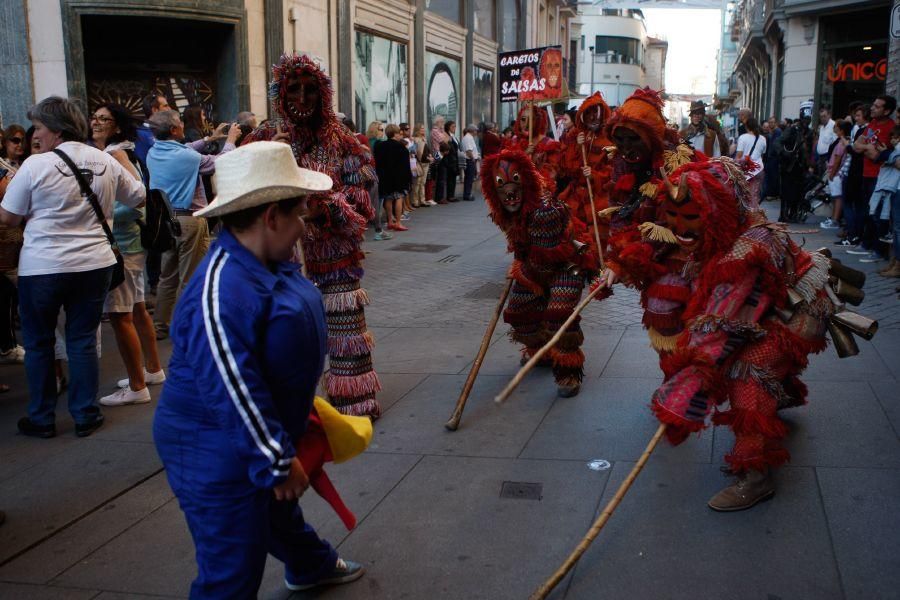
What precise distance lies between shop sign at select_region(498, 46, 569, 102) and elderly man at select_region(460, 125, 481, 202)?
4.42 metres

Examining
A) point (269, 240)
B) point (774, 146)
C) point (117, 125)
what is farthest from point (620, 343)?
point (774, 146)

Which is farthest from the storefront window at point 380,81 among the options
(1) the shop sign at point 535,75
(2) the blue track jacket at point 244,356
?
(2) the blue track jacket at point 244,356

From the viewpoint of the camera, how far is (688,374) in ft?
12.4

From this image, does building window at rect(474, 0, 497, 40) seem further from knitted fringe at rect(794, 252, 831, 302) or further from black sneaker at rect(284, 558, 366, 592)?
black sneaker at rect(284, 558, 366, 592)

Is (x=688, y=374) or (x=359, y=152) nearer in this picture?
(x=688, y=374)

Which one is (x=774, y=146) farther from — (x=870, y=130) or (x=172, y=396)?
(x=172, y=396)

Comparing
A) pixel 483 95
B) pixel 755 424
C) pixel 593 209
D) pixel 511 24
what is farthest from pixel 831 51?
pixel 755 424

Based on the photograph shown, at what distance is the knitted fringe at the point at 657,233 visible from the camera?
4122 millimetres

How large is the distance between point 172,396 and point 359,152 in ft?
9.53

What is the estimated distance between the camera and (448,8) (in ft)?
83.4

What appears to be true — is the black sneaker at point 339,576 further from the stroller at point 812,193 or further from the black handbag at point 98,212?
the stroller at point 812,193

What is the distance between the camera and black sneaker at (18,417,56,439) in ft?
17.2

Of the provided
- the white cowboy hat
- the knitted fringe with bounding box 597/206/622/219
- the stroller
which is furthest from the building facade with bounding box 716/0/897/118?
the white cowboy hat

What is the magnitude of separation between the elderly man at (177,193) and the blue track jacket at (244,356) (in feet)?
15.5
